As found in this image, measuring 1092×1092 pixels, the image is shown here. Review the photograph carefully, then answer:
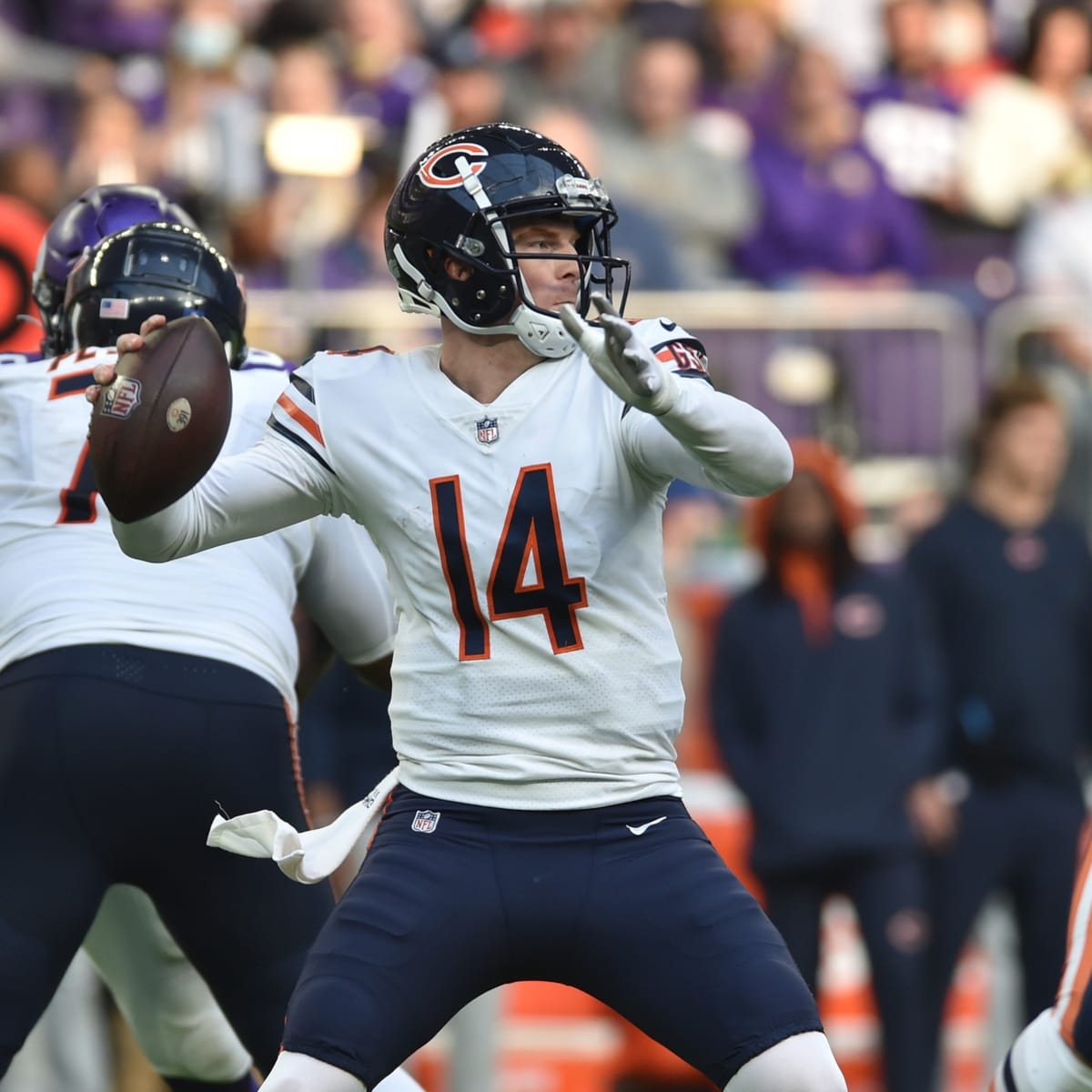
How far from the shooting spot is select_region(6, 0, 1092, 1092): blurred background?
773 centimetres

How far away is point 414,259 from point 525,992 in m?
4.47

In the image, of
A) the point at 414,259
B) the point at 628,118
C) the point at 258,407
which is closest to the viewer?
the point at 414,259

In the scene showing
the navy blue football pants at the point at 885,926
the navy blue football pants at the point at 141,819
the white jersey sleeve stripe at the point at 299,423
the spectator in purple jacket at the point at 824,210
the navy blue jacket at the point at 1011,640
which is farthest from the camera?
the spectator in purple jacket at the point at 824,210

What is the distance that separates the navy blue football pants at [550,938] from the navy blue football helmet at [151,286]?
4.02ft

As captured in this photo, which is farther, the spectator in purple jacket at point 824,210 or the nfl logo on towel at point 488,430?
the spectator in purple jacket at point 824,210

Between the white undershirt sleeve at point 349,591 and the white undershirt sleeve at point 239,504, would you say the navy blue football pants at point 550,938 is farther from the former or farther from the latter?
the white undershirt sleeve at point 349,591

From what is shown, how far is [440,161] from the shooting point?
12.4ft

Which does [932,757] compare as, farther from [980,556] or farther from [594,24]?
[594,24]

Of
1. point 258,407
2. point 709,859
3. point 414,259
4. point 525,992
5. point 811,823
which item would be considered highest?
point 414,259

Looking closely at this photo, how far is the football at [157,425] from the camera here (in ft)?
11.5

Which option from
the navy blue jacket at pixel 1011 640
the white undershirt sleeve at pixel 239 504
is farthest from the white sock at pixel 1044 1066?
the navy blue jacket at pixel 1011 640

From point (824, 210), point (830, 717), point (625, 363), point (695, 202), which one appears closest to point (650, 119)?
point (695, 202)

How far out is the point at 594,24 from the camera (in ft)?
33.4

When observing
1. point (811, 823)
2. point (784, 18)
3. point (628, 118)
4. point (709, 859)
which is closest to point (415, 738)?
point (709, 859)
